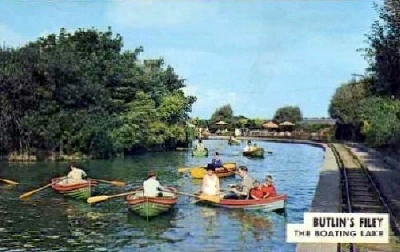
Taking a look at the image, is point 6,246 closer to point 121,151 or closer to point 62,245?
point 62,245

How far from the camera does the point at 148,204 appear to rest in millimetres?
23750

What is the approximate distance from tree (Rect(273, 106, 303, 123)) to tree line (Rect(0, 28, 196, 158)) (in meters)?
78.2

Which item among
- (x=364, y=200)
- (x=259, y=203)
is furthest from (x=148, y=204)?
(x=364, y=200)

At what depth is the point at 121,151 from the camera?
61812 millimetres

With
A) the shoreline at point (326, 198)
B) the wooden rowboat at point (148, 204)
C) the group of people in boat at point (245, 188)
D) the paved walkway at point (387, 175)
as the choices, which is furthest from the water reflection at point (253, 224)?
the paved walkway at point (387, 175)

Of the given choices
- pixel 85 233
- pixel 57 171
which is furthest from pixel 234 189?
pixel 57 171

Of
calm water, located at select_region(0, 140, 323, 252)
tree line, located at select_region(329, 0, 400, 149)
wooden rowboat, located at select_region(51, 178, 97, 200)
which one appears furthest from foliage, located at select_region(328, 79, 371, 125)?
wooden rowboat, located at select_region(51, 178, 97, 200)

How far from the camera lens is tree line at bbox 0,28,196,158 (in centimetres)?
5509

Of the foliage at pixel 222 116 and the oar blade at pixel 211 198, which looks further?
the foliage at pixel 222 116

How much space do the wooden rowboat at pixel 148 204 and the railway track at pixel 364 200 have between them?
615 cm

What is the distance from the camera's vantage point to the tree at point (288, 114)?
5640 inches

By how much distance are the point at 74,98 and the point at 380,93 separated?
32.8 m
